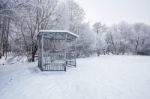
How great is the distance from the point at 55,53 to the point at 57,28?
6849mm

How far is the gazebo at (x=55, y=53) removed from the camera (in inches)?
381

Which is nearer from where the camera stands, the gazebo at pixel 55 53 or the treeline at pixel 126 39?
the gazebo at pixel 55 53

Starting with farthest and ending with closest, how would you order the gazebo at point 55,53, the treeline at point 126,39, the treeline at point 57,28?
1. the treeline at point 126,39
2. the gazebo at point 55,53
3. the treeline at point 57,28

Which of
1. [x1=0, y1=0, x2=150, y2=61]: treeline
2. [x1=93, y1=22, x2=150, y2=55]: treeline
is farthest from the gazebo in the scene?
[x1=93, y1=22, x2=150, y2=55]: treeline

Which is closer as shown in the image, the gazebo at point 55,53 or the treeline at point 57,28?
the treeline at point 57,28

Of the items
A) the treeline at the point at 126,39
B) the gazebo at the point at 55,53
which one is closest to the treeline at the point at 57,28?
the treeline at the point at 126,39

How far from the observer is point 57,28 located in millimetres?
18172

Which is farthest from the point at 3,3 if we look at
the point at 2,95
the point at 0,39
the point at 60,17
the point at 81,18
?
the point at 81,18

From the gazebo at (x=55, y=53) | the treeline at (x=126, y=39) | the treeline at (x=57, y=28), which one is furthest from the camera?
the treeline at (x=126, y=39)

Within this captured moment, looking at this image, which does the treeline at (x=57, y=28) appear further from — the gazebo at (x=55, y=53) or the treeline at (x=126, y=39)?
the gazebo at (x=55, y=53)

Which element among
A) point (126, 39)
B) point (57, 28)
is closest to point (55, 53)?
point (57, 28)

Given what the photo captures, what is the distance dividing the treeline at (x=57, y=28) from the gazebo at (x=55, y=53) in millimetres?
1794

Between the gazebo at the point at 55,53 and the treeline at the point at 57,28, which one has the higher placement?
the treeline at the point at 57,28

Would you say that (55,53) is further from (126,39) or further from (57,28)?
(126,39)
